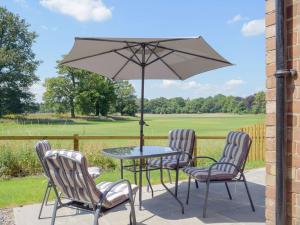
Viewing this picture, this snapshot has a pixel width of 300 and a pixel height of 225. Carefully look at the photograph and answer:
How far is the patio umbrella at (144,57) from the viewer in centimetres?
445

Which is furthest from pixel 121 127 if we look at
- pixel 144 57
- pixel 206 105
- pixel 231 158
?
pixel 231 158

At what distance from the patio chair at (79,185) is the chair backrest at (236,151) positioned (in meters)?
1.78

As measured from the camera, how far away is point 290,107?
2006 millimetres

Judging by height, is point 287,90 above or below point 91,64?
below

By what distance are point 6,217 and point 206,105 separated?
97.5 ft

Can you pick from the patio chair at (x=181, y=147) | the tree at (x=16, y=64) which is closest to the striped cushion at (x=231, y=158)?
the patio chair at (x=181, y=147)

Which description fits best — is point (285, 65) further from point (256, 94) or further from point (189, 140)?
point (256, 94)

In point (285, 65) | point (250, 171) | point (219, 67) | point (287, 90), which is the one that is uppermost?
point (219, 67)

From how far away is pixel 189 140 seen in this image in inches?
234

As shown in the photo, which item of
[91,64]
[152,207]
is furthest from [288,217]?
[91,64]

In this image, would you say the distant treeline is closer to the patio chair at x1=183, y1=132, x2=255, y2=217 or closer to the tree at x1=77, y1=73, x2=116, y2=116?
the tree at x1=77, y1=73, x2=116, y2=116

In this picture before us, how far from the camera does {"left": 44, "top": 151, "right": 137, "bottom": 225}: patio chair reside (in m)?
3.02

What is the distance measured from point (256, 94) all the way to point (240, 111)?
7.28ft

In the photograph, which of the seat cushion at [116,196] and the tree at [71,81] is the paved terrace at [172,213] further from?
the tree at [71,81]
